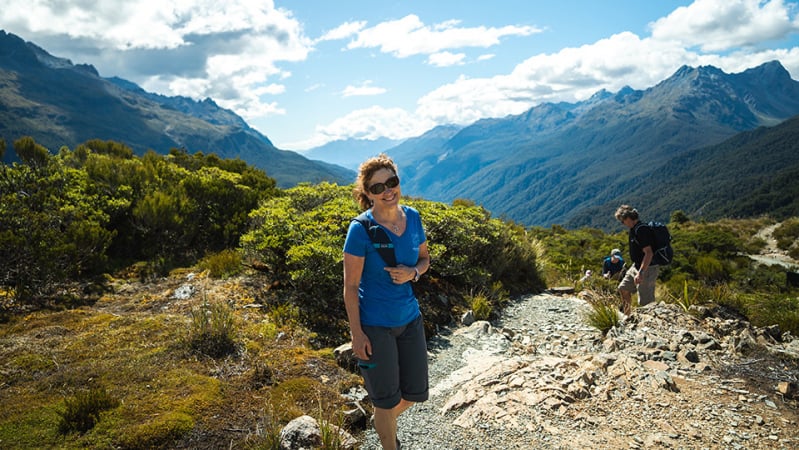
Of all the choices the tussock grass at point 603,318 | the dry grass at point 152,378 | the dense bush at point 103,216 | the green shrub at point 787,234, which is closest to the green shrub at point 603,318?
the tussock grass at point 603,318

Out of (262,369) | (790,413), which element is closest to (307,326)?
(262,369)

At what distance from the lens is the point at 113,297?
6617mm

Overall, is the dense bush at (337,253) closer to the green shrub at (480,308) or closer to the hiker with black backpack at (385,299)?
the green shrub at (480,308)

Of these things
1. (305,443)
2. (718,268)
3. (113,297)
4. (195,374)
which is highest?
(113,297)

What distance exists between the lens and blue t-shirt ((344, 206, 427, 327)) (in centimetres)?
284

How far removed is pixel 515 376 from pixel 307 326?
9.61 ft

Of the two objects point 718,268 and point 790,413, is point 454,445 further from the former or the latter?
point 718,268

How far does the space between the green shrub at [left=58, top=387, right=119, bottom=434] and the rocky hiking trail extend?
2.30 metres

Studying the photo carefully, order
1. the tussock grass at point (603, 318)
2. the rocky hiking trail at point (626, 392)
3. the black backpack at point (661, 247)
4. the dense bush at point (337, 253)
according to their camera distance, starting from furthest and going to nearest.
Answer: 1. the black backpack at point (661, 247)
2. the tussock grass at point (603, 318)
3. the dense bush at point (337, 253)
4. the rocky hiking trail at point (626, 392)

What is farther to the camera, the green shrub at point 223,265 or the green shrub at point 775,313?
the green shrub at point 223,265

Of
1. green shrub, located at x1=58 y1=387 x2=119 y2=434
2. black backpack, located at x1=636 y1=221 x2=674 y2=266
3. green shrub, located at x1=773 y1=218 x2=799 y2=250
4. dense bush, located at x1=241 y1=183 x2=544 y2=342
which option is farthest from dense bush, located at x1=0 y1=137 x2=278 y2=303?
green shrub, located at x1=773 y1=218 x2=799 y2=250

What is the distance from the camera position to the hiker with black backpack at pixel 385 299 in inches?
112

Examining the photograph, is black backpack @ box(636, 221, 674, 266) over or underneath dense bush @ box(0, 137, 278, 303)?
underneath

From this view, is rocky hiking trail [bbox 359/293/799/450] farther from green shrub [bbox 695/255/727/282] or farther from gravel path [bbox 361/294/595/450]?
green shrub [bbox 695/255/727/282]
